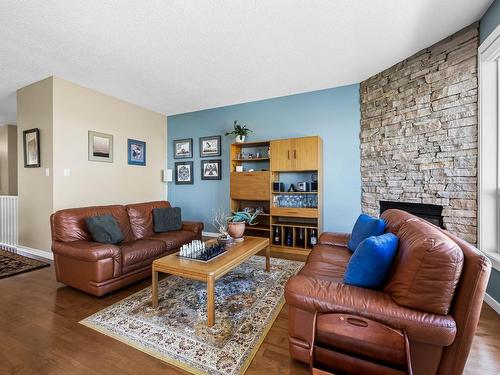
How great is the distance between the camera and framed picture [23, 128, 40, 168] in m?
3.48

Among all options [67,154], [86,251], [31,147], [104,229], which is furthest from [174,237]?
[31,147]

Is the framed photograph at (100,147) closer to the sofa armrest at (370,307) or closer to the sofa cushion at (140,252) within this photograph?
the sofa cushion at (140,252)

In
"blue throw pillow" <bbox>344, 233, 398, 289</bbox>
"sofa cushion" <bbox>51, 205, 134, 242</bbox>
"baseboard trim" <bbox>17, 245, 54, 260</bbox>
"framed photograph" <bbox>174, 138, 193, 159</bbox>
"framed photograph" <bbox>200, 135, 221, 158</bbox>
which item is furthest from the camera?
"framed photograph" <bbox>174, 138, 193, 159</bbox>

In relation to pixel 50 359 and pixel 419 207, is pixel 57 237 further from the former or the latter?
pixel 419 207

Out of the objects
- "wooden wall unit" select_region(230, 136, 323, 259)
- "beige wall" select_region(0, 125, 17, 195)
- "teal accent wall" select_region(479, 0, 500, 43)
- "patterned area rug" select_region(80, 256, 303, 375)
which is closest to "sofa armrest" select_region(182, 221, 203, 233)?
"wooden wall unit" select_region(230, 136, 323, 259)

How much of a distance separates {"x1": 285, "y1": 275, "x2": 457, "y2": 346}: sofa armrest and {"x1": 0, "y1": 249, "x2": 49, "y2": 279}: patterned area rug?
3644 mm

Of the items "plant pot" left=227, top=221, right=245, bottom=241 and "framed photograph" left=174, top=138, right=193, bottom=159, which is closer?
"plant pot" left=227, top=221, right=245, bottom=241

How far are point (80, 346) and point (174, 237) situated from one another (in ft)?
5.35

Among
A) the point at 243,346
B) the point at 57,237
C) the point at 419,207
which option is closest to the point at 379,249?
the point at 243,346

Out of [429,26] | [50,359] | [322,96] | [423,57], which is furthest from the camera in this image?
[322,96]

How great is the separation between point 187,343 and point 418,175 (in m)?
3.12

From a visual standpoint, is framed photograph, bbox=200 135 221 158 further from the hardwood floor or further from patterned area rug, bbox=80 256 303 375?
the hardwood floor

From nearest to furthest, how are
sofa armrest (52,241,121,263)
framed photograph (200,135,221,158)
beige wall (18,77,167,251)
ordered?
sofa armrest (52,241,121,263)
beige wall (18,77,167,251)
framed photograph (200,135,221,158)

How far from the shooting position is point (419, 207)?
115 inches
